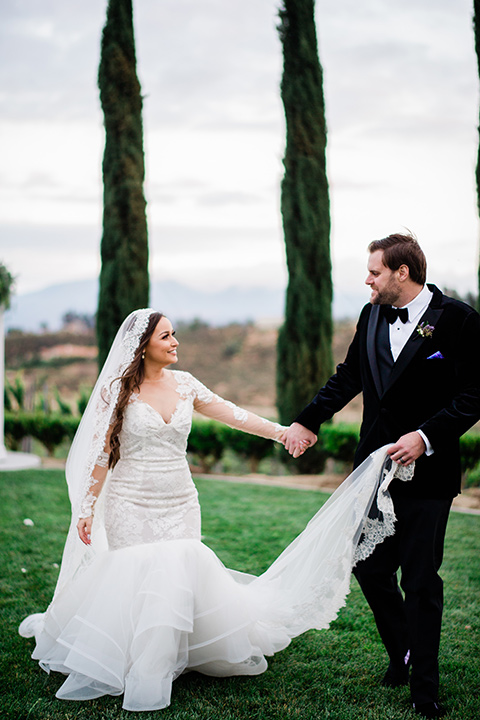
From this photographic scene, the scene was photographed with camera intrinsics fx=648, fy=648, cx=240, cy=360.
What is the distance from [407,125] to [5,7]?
44.1 feet

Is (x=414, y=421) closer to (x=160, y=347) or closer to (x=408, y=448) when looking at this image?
(x=408, y=448)

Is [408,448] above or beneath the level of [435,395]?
beneath

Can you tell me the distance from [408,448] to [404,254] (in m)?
0.96

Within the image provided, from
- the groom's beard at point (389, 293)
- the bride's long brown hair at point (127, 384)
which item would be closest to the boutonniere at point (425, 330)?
the groom's beard at point (389, 293)

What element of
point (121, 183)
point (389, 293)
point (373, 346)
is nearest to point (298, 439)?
point (373, 346)

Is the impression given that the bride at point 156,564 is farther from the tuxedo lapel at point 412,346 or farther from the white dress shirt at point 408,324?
the white dress shirt at point 408,324

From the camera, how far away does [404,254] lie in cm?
323

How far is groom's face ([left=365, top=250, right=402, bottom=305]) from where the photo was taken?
3270 mm

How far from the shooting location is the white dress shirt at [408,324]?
326 cm

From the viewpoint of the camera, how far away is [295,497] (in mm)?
8133

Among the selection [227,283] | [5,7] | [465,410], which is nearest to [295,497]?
[465,410]

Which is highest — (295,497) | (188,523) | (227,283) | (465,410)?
(227,283)

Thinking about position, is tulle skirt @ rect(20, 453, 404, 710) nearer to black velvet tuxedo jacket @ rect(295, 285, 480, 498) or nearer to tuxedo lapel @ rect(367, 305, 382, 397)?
black velvet tuxedo jacket @ rect(295, 285, 480, 498)

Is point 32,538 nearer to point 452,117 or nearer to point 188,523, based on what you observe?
point 188,523
